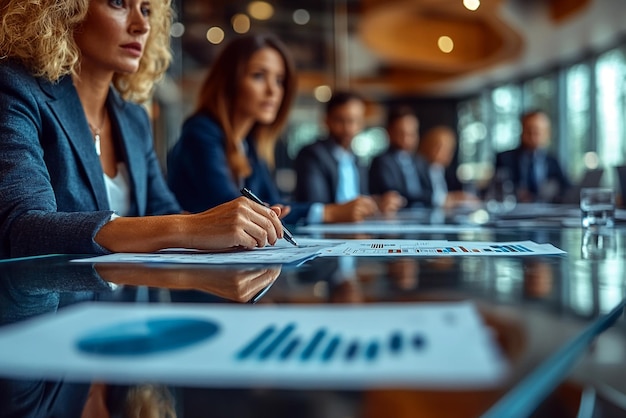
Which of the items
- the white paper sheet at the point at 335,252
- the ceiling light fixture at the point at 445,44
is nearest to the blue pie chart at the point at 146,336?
the white paper sheet at the point at 335,252

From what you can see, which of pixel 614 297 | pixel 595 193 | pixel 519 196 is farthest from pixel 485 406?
pixel 519 196

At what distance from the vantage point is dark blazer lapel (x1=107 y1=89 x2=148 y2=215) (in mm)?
1406

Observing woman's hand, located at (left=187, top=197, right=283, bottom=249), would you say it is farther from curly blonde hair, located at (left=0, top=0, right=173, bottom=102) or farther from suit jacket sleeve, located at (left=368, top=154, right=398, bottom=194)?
suit jacket sleeve, located at (left=368, top=154, right=398, bottom=194)

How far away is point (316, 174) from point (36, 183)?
2.34 metres

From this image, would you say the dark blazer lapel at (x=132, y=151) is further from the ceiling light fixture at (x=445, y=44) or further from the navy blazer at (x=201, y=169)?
the ceiling light fixture at (x=445, y=44)

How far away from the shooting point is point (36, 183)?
981mm

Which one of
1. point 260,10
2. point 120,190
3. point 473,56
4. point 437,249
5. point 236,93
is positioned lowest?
point 437,249

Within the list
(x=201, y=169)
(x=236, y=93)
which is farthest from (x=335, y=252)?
(x=236, y=93)

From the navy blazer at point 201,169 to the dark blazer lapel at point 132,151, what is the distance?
0.39 m

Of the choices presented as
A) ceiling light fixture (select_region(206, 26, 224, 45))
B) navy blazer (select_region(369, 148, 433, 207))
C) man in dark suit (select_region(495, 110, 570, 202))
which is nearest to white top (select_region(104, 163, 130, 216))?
navy blazer (select_region(369, 148, 433, 207))

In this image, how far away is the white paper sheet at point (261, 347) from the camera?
270mm

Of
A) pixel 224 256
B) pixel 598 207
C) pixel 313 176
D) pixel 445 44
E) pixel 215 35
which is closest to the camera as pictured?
pixel 224 256

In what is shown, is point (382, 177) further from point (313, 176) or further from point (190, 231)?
point (190, 231)

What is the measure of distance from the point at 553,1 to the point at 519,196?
3.46 meters
